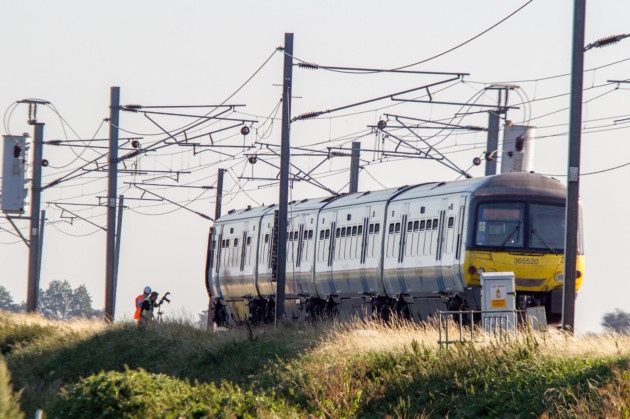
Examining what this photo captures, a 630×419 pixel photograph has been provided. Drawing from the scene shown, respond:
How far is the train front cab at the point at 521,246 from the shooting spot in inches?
1141

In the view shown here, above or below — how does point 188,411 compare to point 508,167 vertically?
below

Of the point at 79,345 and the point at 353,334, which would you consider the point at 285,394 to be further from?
the point at 79,345

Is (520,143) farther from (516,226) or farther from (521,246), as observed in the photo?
(521,246)

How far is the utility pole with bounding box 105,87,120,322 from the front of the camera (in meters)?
42.8

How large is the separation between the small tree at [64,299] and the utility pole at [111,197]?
127774mm

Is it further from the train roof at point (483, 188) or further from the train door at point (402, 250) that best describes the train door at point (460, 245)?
the train door at point (402, 250)

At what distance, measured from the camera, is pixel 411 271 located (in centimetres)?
3177

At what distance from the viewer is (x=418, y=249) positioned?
31.5 m

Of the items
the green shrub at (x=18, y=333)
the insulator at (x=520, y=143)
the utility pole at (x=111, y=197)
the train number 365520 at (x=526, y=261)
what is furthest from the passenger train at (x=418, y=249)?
the green shrub at (x=18, y=333)

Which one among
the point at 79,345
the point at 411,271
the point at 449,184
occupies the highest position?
the point at 449,184

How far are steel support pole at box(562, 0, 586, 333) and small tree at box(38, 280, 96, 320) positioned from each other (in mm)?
151185

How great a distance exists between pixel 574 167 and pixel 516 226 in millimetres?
6228

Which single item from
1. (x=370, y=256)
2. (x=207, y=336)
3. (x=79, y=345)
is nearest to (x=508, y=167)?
(x=370, y=256)

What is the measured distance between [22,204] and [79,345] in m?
11.0
